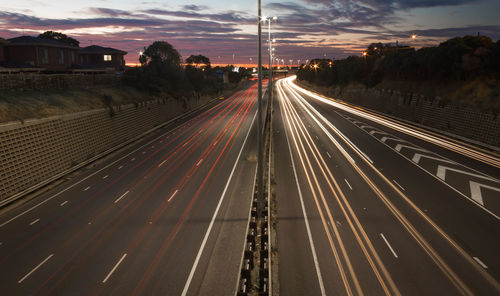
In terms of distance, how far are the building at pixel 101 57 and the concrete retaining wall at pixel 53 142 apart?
147ft

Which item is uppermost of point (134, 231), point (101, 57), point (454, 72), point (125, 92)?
point (101, 57)

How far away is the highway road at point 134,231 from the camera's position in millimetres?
12383

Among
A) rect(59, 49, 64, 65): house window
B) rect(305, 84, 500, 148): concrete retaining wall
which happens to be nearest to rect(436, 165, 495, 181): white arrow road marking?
rect(305, 84, 500, 148): concrete retaining wall

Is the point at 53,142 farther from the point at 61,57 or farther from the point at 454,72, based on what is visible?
the point at 454,72

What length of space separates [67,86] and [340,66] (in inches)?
3420

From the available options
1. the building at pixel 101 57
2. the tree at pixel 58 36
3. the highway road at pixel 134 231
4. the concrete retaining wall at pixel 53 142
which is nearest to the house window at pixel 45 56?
the building at pixel 101 57

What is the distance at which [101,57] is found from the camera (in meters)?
77.3

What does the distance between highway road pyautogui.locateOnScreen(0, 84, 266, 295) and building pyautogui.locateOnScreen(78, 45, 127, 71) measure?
56341mm

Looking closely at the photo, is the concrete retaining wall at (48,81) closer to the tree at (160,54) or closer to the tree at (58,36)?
the tree at (160,54)

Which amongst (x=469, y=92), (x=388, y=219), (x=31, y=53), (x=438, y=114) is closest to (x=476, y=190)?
(x=388, y=219)

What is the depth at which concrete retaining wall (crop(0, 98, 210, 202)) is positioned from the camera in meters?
21.1

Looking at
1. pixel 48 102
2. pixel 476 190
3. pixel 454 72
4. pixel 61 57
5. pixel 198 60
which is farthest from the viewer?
pixel 198 60

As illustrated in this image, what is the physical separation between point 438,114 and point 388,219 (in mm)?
30312

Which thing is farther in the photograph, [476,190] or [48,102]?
[48,102]
